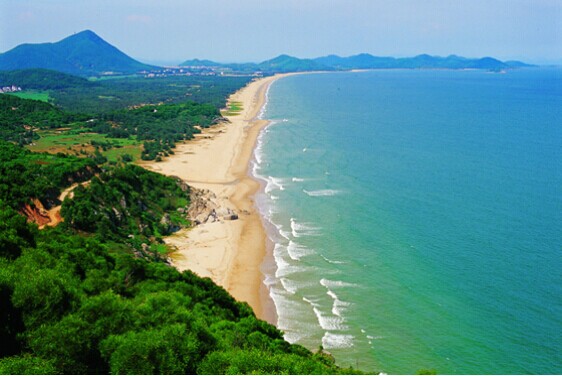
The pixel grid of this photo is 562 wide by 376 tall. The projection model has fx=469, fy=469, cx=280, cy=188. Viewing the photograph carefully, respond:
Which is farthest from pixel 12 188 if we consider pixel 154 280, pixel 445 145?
pixel 445 145

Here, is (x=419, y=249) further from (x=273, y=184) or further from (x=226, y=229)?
(x=273, y=184)

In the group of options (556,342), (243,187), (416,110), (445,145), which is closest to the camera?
(556,342)

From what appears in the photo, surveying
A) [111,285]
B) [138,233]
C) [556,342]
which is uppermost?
[111,285]

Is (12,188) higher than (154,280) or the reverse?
higher

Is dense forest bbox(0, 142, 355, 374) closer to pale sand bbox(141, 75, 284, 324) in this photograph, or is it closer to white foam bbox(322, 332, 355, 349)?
white foam bbox(322, 332, 355, 349)

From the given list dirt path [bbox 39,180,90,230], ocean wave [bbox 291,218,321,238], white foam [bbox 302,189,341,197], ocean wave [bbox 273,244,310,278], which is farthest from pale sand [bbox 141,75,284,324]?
dirt path [bbox 39,180,90,230]

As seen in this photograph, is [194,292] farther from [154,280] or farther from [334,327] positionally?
[334,327]

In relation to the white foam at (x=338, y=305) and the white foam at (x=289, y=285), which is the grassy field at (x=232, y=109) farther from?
the white foam at (x=338, y=305)

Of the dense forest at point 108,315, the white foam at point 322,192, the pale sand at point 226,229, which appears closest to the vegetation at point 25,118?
the pale sand at point 226,229
